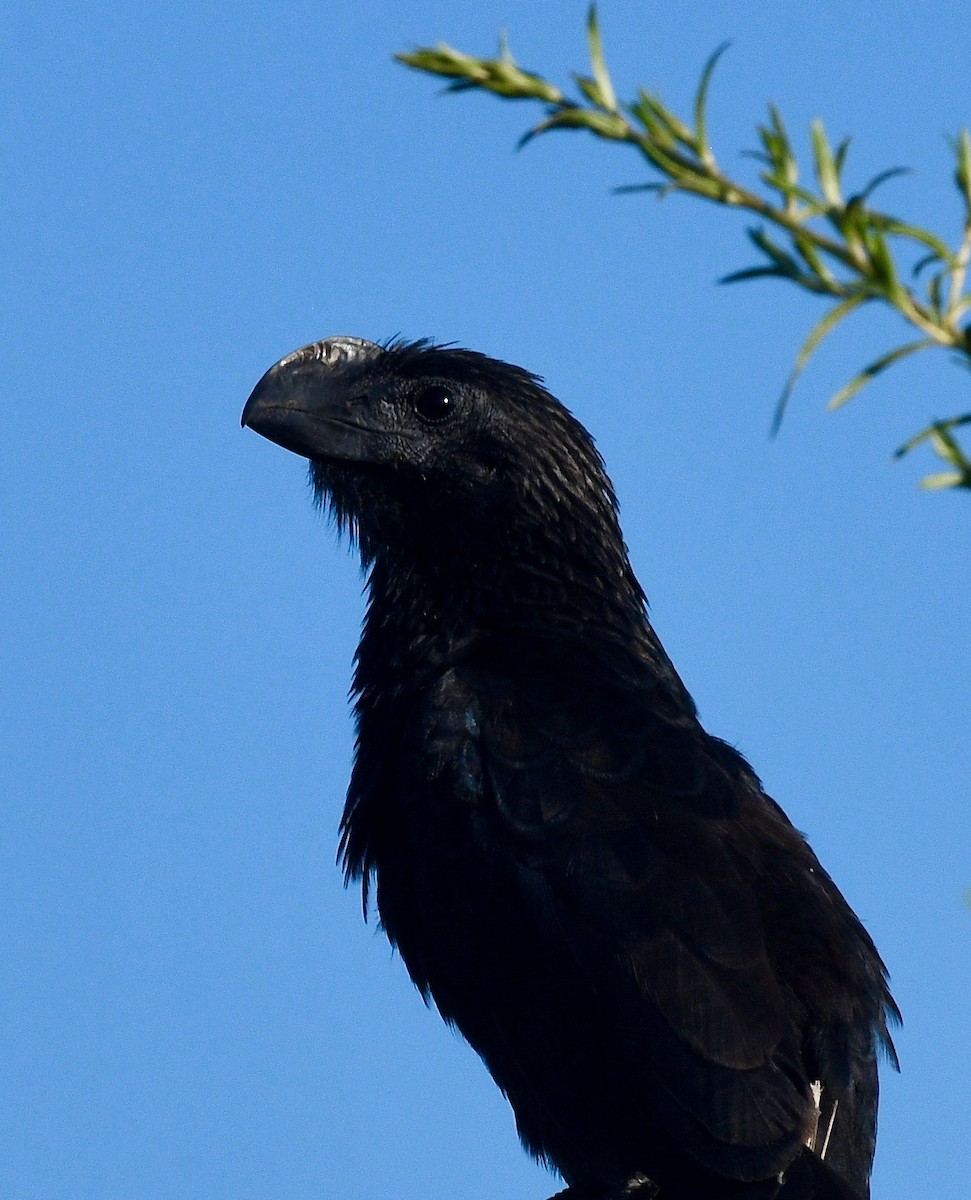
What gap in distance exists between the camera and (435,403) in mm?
7121

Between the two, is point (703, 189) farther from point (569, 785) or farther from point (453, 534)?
point (453, 534)

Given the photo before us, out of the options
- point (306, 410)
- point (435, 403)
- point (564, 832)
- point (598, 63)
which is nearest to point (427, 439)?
point (435, 403)

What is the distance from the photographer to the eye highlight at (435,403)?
280 inches

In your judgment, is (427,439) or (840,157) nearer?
(840,157)

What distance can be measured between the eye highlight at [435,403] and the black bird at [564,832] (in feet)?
0.03

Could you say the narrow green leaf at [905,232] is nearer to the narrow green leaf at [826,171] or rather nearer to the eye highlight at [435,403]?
the narrow green leaf at [826,171]

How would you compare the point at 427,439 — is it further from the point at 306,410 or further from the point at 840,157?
the point at 840,157

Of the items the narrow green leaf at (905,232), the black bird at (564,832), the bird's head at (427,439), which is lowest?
the narrow green leaf at (905,232)

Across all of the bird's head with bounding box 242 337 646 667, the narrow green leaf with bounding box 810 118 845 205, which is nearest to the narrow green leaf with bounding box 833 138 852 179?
the narrow green leaf with bounding box 810 118 845 205

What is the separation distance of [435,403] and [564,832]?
7.97 ft

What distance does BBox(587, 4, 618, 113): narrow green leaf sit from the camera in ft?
4.18

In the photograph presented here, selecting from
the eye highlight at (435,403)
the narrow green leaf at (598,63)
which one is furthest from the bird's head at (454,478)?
the narrow green leaf at (598,63)

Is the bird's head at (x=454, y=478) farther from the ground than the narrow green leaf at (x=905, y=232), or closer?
farther from the ground

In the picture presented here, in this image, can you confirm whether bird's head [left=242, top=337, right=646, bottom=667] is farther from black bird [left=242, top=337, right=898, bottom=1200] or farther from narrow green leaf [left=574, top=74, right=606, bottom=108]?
narrow green leaf [left=574, top=74, right=606, bottom=108]
